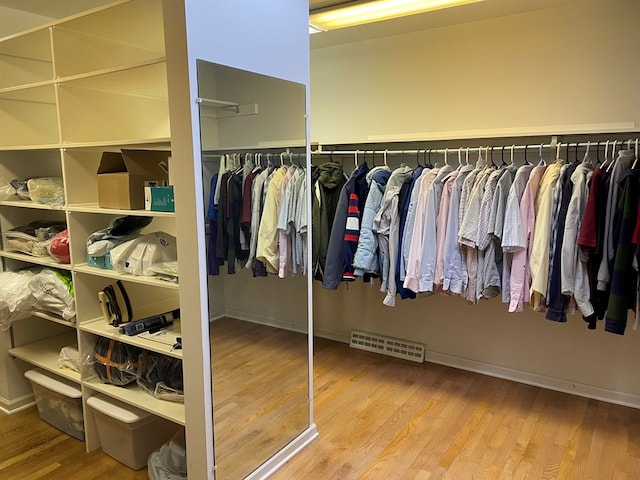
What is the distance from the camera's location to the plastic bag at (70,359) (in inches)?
109

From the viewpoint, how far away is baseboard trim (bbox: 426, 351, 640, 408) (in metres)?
3.14

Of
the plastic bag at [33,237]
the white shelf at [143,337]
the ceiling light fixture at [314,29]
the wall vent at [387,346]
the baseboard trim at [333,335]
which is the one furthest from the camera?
the baseboard trim at [333,335]

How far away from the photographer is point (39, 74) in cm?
306

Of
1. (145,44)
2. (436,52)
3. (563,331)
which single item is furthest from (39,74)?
(563,331)

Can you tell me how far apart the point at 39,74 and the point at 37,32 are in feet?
2.03

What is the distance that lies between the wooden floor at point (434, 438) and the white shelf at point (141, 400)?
42 cm

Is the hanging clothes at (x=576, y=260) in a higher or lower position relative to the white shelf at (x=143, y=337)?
higher

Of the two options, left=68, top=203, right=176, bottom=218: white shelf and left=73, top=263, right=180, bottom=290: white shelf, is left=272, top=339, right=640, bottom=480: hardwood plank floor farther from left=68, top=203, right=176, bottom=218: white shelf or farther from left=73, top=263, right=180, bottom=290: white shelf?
left=68, top=203, right=176, bottom=218: white shelf

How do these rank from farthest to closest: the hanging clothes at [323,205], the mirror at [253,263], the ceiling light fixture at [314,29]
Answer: the hanging clothes at [323,205] → the ceiling light fixture at [314,29] → the mirror at [253,263]

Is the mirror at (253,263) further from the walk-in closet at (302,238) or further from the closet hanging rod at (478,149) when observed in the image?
the closet hanging rod at (478,149)

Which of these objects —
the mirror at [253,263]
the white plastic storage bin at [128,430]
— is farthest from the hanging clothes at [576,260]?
the white plastic storage bin at [128,430]

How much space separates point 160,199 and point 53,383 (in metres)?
1.47

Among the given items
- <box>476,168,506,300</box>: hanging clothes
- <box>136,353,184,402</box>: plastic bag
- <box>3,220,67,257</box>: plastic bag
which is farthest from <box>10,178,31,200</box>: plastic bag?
<box>476,168,506,300</box>: hanging clothes

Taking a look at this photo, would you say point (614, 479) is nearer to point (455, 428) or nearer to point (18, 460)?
point (455, 428)
